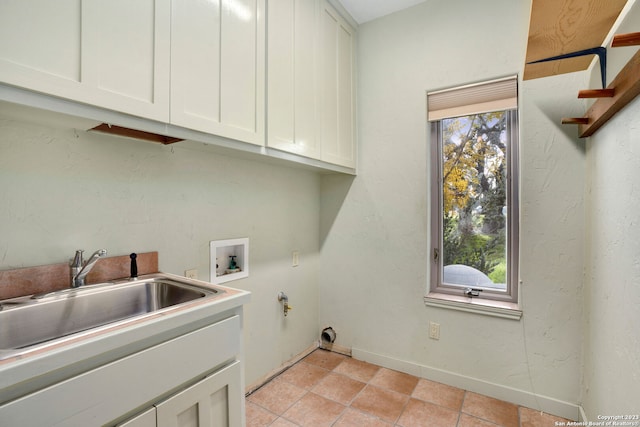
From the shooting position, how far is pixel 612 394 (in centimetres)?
125

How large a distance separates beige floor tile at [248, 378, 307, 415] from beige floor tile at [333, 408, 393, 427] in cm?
33

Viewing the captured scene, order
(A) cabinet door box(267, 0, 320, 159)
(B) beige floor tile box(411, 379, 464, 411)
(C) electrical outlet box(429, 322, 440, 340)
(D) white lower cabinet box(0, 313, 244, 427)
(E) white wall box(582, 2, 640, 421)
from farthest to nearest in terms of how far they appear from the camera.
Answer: (C) electrical outlet box(429, 322, 440, 340), (B) beige floor tile box(411, 379, 464, 411), (A) cabinet door box(267, 0, 320, 159), (E) white wall box(582, 2, 640, 421), (D) white lower cabinet box(0, 313, 244, 427)

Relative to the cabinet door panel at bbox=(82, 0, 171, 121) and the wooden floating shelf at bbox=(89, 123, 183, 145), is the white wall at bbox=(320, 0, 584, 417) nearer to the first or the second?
the wooden floating shelf at bbox=(89, 123, 183, 145)

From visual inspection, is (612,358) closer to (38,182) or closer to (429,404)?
(429,404)

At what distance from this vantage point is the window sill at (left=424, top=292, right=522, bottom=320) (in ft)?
6.26

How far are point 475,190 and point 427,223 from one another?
400mm

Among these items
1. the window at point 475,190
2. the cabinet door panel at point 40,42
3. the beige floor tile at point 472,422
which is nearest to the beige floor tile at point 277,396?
the beige floor tile at point 472,422

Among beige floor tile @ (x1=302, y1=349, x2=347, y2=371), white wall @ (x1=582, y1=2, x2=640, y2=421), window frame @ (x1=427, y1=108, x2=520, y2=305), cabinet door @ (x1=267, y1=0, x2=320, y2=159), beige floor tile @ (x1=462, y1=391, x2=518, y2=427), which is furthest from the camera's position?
beige floor tile @ (x1=302, y1=349, x2=347, y2=371)

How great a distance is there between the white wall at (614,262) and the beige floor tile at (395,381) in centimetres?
94

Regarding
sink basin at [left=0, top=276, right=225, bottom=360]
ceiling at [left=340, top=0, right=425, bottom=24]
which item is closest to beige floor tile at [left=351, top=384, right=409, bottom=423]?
sink basin at [left=0, top=276, right=225, bottom=360]

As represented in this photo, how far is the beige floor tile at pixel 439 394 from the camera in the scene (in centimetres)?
189

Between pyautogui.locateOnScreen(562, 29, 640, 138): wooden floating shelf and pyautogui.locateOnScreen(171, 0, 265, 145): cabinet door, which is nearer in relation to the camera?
pyautogui.locateOnScreen(562, 29, 640, 138): wooden floating shelf

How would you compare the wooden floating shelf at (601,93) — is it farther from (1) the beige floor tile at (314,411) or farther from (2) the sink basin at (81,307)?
(1) the beige floor tile at (314,411)

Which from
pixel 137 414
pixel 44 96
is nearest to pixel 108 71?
pixel 44 96
